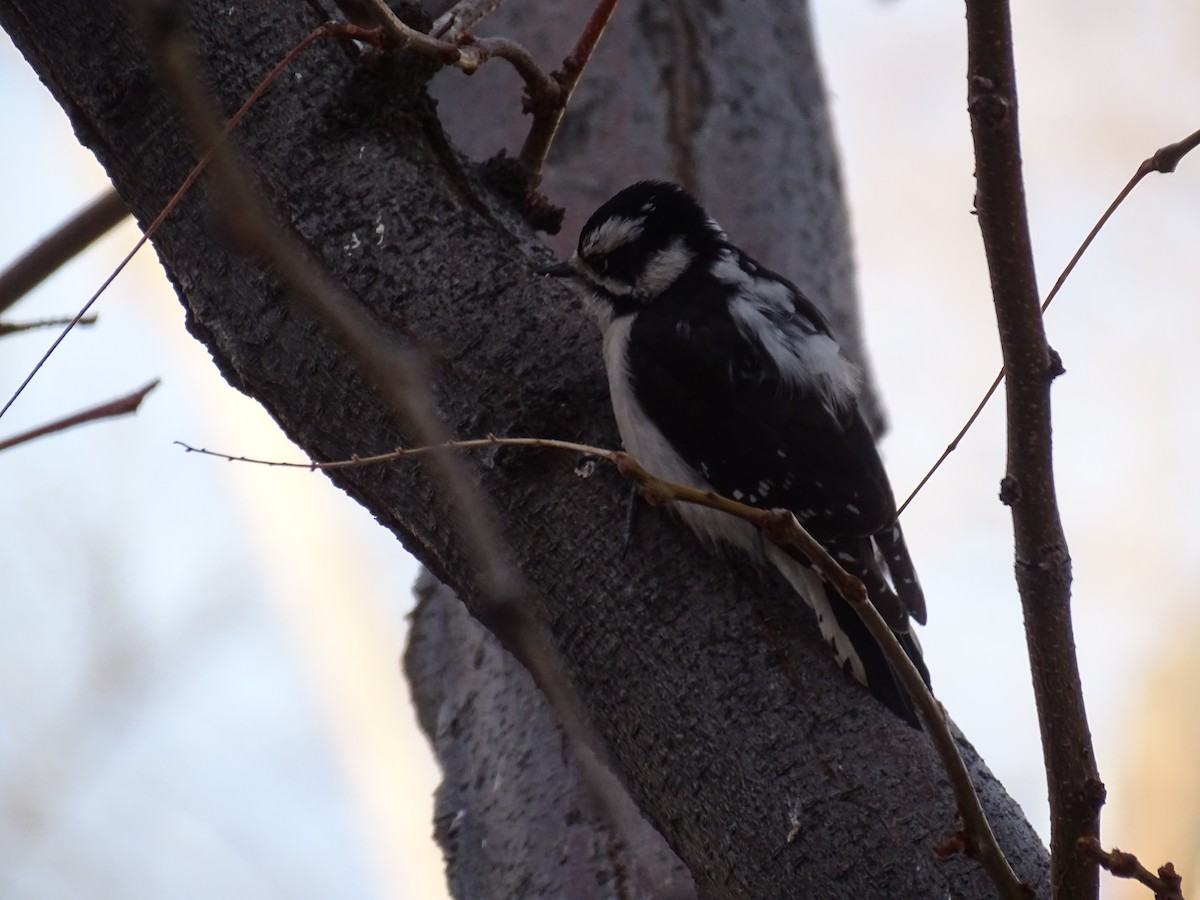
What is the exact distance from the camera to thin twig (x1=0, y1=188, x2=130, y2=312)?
7.52ft

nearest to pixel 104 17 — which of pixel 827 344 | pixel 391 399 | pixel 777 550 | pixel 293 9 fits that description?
pixel 293 9

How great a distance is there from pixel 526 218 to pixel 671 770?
1.00 meters

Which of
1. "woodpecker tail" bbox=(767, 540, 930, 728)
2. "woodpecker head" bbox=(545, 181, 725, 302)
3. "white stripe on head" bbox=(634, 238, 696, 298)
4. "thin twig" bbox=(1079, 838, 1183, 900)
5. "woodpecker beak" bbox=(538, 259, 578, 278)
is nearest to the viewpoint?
"thin twig" bbox=(1079, 838, 1183, 900)

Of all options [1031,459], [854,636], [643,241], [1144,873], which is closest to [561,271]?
[643,241]

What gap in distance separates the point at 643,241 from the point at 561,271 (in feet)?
1.70

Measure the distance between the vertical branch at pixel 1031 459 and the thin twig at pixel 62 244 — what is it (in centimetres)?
A: 163

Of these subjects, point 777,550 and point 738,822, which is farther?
point 777,550

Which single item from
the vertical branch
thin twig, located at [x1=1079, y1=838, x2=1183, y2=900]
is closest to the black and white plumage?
the vertical branch

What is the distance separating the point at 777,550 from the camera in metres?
1.84

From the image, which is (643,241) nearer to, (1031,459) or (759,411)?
(759,411)

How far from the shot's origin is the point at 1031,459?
1212 mm

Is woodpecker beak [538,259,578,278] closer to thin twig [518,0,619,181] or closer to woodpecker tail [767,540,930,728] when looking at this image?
thin twig [518,0,619,181]

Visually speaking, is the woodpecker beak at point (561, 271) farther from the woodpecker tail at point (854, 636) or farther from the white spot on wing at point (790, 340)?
the woodpecker tail at point (854, 636)

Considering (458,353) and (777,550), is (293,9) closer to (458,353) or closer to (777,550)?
(458,353)
